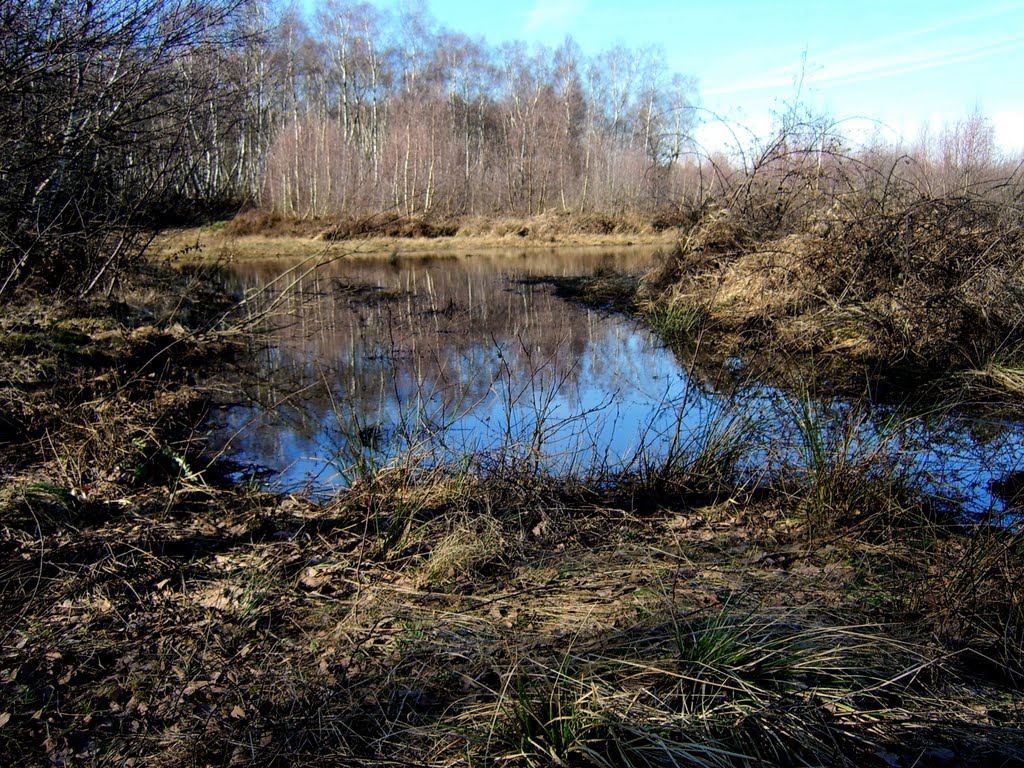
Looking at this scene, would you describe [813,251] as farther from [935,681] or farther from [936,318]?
[935,681]

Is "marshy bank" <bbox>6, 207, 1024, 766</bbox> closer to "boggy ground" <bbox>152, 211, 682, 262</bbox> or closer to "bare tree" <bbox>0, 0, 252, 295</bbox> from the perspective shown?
"bare tree" <bbox>0, 0, 252, 295</bbox>

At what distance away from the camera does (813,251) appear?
10320 mm

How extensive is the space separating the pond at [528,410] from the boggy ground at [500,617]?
0.81ft

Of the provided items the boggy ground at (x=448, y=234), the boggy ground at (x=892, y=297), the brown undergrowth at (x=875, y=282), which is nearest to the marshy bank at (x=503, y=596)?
the boggy ground at (x=892, y=297)

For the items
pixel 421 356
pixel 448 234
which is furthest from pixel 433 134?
pixel 421 356

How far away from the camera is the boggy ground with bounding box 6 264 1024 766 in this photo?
2.36 meters

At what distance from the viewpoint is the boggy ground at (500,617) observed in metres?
2.36

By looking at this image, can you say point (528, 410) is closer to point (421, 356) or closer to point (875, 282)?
point (421, 356)

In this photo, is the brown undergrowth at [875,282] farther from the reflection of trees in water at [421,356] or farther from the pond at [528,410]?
the reflection of trees in water at [421,356]

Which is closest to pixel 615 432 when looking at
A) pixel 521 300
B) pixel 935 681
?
pixel 935 681

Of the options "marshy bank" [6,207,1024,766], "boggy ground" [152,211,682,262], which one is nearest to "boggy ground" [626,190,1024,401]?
"marshy bank" [6,207,1024,766]

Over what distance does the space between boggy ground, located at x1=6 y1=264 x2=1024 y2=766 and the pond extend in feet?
0.81

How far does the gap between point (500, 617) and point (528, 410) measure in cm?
356

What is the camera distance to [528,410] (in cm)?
679
